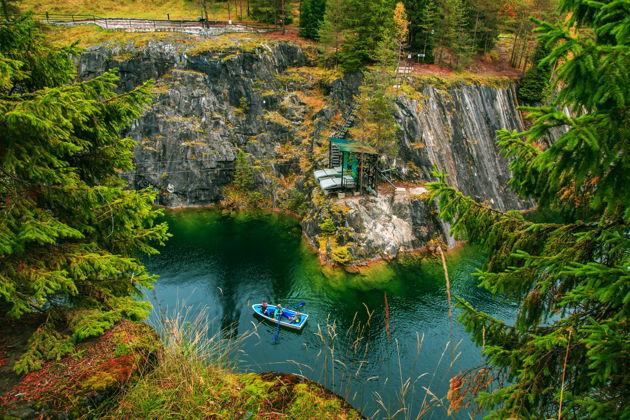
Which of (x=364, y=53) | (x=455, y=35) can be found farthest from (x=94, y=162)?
(x=455, y=35)

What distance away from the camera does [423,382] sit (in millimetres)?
16594

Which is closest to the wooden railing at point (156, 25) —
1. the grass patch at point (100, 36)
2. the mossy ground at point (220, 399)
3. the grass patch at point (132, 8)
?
the grass patch at point (100, 36)

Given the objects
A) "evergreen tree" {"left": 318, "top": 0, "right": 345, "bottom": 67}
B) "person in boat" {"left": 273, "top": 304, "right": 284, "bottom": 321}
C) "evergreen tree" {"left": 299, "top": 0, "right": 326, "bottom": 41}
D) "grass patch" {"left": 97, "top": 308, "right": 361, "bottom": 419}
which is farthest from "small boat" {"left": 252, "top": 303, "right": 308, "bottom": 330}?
"evergreen tree" {"left": 299, "top": 0, "right": 326, "bottom": 41}

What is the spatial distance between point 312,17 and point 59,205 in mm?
45662

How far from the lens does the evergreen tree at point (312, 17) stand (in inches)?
1750

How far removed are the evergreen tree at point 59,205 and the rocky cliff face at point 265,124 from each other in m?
24.5

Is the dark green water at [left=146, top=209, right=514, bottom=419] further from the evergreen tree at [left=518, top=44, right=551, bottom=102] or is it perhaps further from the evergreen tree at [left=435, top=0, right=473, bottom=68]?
the evergreen tree at [left=518, top=44, right=551, bottom=102]

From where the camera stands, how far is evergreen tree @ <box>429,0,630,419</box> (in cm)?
365

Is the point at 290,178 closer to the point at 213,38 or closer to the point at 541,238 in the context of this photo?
the point at 213,38

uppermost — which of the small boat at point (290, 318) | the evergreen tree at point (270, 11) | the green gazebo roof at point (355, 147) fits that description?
the evergreen tree at point (270, 11)

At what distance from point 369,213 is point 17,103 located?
25566mm

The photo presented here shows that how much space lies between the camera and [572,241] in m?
Result: 5.28

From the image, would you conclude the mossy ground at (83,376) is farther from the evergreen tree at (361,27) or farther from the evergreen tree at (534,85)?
the evergreen tree at (534,85)

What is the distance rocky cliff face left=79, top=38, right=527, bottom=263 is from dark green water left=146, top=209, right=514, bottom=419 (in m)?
6.55
